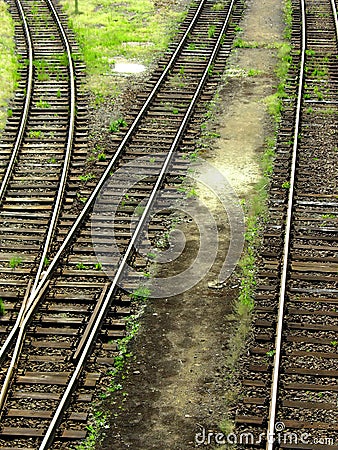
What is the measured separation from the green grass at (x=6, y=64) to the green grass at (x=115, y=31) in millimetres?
1909

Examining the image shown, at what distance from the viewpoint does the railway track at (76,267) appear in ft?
34.1

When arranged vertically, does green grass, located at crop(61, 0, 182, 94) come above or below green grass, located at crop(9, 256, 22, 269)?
above

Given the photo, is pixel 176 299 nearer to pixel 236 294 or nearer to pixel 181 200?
pixel 236 294

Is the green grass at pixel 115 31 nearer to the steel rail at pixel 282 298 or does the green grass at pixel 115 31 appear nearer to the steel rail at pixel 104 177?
the steel rail at pixel 104 177

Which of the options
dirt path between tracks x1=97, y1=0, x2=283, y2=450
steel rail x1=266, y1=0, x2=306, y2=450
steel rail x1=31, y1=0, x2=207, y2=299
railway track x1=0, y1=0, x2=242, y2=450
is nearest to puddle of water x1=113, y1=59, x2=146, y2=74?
steel rail x1=31, y1=0, x2=207, y2=299

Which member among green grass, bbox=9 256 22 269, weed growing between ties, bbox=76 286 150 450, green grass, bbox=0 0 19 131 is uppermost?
green grass, bbox=0 0 19 131

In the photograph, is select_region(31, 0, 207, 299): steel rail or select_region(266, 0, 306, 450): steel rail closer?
select_region(266, 0, 306, 450): steel rail

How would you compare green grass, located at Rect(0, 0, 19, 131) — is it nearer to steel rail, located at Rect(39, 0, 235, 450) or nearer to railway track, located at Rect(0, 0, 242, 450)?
railway track, located at Rect(0, 0, 242, 450)

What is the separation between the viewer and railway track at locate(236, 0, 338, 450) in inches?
390

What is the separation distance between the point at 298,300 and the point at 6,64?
13.7 metres

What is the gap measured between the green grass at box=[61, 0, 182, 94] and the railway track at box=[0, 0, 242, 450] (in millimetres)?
2770

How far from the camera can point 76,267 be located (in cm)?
1341

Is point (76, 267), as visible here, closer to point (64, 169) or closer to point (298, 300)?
point (298, 300)

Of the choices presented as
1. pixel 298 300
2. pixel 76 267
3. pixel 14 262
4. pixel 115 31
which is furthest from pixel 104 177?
pixel 115 31
